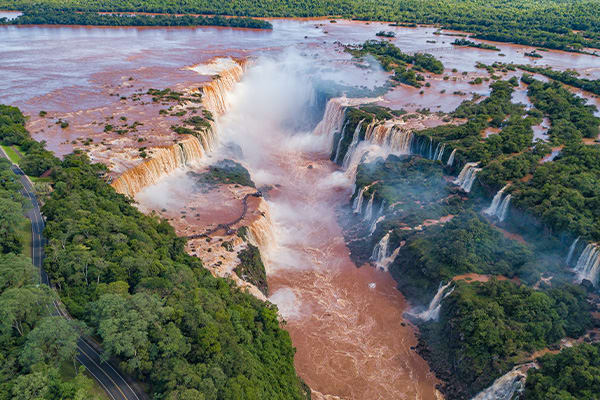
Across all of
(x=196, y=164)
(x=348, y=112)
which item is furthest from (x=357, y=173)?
(x=196, y=164)

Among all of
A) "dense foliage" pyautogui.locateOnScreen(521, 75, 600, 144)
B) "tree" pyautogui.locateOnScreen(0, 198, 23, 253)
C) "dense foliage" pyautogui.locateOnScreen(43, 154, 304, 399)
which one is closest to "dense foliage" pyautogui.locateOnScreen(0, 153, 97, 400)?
"dense foliage" pyautogui.locateOnScreen(43, 154, 304, 399)

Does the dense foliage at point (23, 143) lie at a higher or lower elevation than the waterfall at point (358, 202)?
higher

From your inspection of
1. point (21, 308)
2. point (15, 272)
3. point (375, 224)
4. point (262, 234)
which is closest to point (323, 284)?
point (262, 234)

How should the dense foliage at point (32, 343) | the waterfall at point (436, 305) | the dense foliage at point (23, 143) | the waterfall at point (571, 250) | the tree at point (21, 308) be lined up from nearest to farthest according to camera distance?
1. the dense foliage at point (32, 343)
2. the tree at point (21, 308)
3. the waterfall at point (436, 305)
4. the waterfall at point (571, 250)
5. the dense foliage at point (23, 143)

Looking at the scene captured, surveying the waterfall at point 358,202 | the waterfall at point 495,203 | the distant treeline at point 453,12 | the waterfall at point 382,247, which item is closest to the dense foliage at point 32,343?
the waterfall at point 382,247

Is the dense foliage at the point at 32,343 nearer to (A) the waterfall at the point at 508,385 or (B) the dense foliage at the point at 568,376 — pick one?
(A) the waterfall at the point at 508,385

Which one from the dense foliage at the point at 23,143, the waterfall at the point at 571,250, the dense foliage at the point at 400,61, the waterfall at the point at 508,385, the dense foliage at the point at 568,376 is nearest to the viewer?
the dense foliage at the point at 568,376
